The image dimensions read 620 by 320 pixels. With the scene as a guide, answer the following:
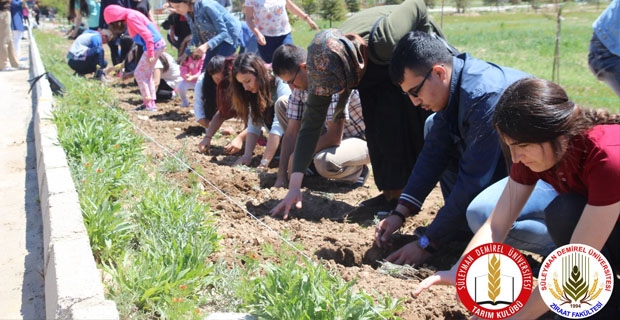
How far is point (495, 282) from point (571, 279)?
0.74 feet

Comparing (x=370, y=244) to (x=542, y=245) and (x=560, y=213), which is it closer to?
(x=542, y=245)

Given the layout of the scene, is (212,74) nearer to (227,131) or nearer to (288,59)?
(227,131)

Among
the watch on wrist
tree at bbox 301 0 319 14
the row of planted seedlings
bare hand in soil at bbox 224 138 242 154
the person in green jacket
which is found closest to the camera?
the row of planted seedlings

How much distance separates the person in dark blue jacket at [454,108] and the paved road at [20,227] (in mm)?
1770

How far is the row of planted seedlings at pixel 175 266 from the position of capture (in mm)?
2150

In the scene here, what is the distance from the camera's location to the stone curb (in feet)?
7.60

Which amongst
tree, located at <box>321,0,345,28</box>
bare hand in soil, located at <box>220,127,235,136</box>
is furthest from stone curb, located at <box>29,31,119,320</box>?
tree, located at <box>321,0,345,28</box>

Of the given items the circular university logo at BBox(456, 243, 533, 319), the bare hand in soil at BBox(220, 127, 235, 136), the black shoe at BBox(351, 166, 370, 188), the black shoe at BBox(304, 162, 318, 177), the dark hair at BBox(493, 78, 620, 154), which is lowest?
the bare hand in soil at BBox(220, 127, 235, 136)

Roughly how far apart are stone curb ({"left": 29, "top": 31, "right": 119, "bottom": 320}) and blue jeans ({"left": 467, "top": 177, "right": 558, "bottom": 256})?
4.70 ft

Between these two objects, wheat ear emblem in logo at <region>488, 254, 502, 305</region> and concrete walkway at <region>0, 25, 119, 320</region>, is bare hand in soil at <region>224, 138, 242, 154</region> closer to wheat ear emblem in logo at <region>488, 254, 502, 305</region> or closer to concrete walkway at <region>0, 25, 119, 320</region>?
concrete walkway at <region>0, 25, 119, 320</region>

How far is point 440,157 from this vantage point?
10.1 feet

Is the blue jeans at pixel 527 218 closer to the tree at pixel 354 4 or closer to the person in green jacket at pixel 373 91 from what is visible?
the person in green jacket at pixel 373 91

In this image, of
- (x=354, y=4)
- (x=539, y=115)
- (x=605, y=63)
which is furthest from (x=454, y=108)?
(x=354, y=4)

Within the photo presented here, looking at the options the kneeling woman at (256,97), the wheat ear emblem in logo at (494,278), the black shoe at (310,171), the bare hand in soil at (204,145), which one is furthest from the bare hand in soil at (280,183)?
the wheat ear emblem in logo at (494,278)
